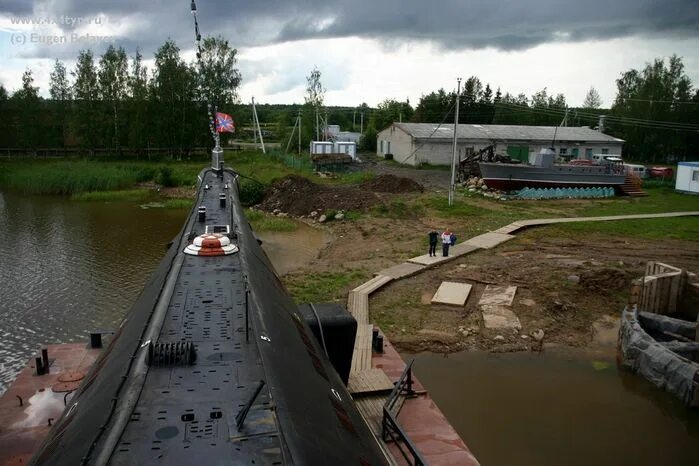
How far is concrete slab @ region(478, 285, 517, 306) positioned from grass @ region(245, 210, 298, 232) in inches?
657

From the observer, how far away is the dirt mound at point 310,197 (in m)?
36.9

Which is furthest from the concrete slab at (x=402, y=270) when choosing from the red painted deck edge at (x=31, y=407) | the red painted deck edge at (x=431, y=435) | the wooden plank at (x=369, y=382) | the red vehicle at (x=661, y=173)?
the red vehicle at (x=661, y=173)

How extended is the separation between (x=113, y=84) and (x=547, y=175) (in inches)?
1914

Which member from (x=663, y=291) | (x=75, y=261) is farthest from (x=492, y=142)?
(x=75, y=261)

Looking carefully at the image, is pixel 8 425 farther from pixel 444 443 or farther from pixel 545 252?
pixel 545 252

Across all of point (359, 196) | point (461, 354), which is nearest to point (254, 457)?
point (461, 354)

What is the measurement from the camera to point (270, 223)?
34500mm

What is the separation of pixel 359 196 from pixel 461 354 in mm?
23560

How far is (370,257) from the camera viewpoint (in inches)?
976

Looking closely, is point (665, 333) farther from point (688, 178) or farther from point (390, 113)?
point (390, 113)

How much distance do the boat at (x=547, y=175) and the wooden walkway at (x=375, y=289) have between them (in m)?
8.26

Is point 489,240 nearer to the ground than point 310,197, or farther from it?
nearer to the ground

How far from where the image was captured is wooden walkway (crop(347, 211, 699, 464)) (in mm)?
11023

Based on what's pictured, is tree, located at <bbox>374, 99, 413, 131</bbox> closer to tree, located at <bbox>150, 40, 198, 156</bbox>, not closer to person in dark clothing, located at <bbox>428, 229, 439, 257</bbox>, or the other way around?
tree, located at <bbox>150, 40, 198, 156</bbox>
